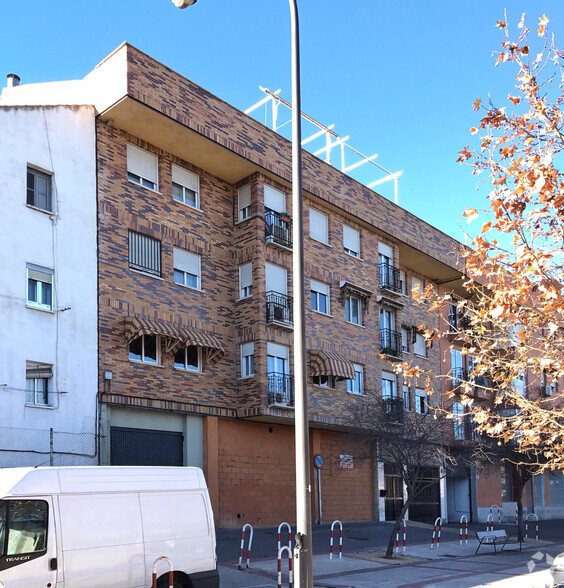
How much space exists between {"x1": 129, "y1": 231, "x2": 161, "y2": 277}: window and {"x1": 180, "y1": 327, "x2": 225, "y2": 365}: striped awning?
2.16 meters

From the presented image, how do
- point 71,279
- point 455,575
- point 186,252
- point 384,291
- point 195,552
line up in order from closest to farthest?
point 195,552 < point 455,575 < point 71,279 < point 186,252 < point 384,291

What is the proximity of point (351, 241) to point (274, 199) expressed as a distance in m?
5.10

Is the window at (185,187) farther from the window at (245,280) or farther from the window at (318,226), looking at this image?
the window at (318,226)

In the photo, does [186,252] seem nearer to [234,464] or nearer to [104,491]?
[234,464]

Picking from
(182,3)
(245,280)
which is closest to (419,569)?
(245,280)

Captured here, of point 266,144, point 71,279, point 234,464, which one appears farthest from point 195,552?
point 266,144

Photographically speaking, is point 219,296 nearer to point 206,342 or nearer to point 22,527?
point 206,342

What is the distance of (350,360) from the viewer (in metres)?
29.9

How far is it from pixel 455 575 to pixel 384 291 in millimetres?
16540

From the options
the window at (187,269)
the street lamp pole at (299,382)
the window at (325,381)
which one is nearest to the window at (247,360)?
the window at (187,269)

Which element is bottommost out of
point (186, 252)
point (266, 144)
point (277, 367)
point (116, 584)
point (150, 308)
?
point (116, 584)

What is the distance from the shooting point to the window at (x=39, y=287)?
2025cm

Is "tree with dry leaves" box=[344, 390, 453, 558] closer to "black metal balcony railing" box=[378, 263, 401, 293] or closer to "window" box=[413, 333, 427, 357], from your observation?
"black metal balcony railing" box=[378, 263, 401, 293]

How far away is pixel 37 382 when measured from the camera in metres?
20.0
